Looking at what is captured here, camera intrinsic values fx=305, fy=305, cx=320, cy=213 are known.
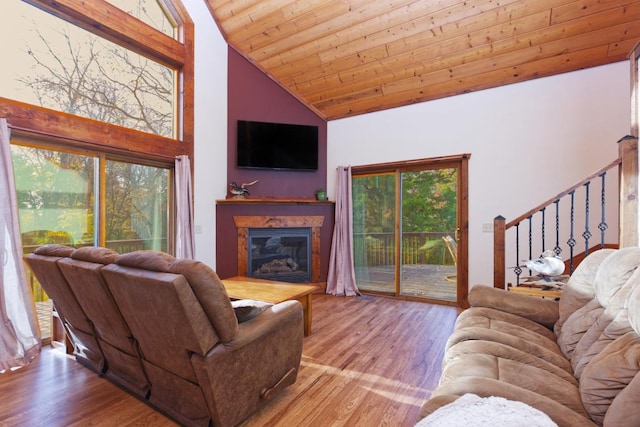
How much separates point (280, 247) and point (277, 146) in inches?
63.8

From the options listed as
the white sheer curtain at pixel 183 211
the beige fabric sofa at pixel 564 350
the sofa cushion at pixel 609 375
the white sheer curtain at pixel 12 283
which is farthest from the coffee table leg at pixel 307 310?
the white sheer curtain at pixel 12 283

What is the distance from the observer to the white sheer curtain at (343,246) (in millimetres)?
4895

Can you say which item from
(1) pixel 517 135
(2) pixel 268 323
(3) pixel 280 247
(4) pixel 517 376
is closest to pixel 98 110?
(3) pixel 280 247

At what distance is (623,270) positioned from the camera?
5.25 feet

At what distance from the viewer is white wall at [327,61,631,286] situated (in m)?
3.44

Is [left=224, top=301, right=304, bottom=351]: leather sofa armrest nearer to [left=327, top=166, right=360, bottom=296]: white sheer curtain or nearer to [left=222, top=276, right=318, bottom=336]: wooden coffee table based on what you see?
[left=222, top=276, right=318, bottom=336]: wooden coffee table

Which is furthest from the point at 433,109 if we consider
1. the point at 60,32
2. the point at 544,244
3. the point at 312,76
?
the point at 60,32

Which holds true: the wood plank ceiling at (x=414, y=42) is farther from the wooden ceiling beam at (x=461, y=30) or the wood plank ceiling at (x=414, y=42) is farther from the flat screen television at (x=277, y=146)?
the flat screen television at (x=277, y=146)

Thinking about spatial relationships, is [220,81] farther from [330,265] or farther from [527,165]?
[527,165]

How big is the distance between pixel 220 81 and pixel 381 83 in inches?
93.9

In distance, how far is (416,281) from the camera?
4793 millimetres

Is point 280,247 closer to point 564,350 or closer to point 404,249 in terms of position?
point 404,249

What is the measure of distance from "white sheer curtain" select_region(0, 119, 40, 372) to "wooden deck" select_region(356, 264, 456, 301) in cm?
401

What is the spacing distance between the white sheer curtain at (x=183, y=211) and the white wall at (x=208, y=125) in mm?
245
